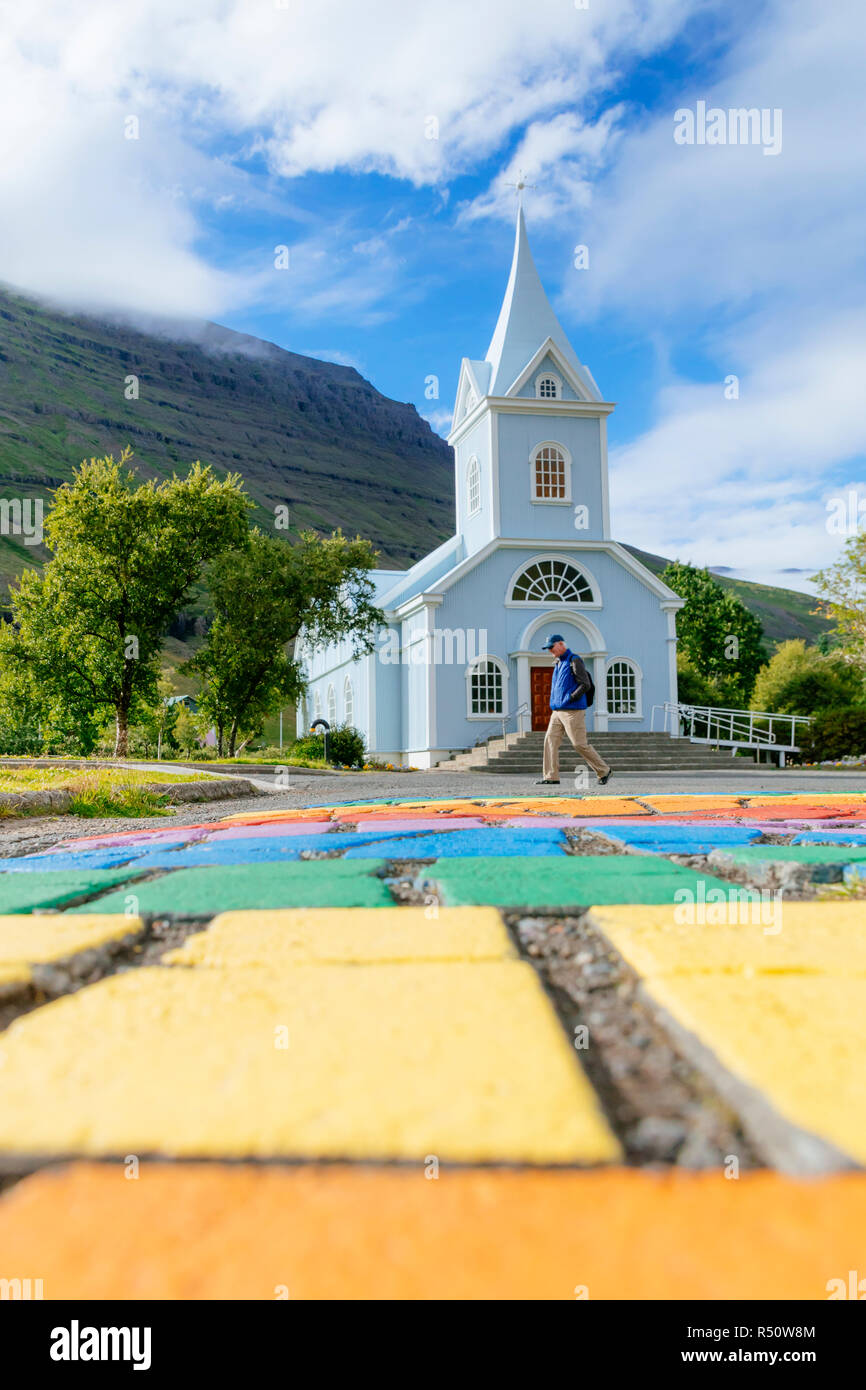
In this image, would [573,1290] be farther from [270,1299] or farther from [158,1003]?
[158,1003]

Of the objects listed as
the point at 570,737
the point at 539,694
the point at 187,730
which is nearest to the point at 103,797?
the point at 570,737

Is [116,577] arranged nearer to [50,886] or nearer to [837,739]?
[837,739]

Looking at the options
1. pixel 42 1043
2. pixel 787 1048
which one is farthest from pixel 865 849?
pixel 42 1043

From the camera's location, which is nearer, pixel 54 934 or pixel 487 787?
pixel 54 934

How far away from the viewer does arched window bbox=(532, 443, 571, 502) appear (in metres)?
26.8

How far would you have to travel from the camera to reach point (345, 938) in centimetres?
158

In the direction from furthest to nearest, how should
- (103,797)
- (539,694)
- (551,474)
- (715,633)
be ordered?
(715,633) < (551,474) < (539,694) < (103,797)

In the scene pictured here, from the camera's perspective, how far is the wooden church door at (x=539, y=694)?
25.4 m

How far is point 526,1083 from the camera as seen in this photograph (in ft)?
2.94

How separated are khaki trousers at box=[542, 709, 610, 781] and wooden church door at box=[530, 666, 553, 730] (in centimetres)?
1398

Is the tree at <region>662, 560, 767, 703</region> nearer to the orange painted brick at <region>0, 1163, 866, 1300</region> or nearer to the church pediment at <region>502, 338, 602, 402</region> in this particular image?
the church pediment at <region>502, 338, 602, 402</region>

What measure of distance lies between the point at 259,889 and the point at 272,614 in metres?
23.5
